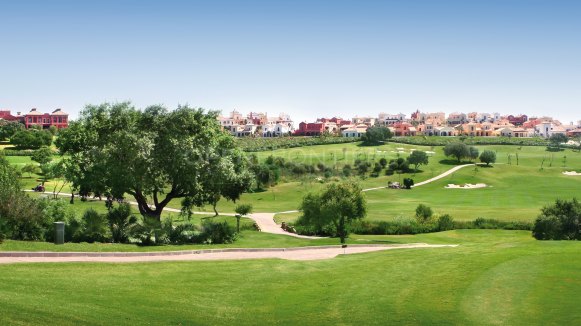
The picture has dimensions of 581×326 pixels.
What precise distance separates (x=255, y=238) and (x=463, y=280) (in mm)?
23727

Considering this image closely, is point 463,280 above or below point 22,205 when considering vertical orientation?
below

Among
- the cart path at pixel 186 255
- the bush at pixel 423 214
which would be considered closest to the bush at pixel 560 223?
the bush at pixel 423 214

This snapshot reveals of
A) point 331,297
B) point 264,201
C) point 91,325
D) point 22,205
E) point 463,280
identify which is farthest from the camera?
point 264,201

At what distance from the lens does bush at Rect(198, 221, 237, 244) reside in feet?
121

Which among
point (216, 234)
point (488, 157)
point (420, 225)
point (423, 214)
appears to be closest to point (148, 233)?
point (216, 234)

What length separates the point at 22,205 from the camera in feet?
99.3

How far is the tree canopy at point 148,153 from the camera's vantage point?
41.7 meters

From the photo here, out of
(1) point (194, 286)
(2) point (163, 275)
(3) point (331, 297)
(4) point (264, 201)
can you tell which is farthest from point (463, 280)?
(4) point (264, 201)

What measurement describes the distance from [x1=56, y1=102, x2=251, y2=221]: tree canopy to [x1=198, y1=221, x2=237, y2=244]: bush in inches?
211

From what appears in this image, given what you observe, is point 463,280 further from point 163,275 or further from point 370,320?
point 163,275

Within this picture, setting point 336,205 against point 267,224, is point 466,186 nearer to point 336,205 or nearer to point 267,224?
point 267,224

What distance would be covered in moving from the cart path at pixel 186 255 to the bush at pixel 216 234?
500 centimetres

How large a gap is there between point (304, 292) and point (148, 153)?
71.8ft

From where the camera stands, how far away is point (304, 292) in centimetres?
2286
